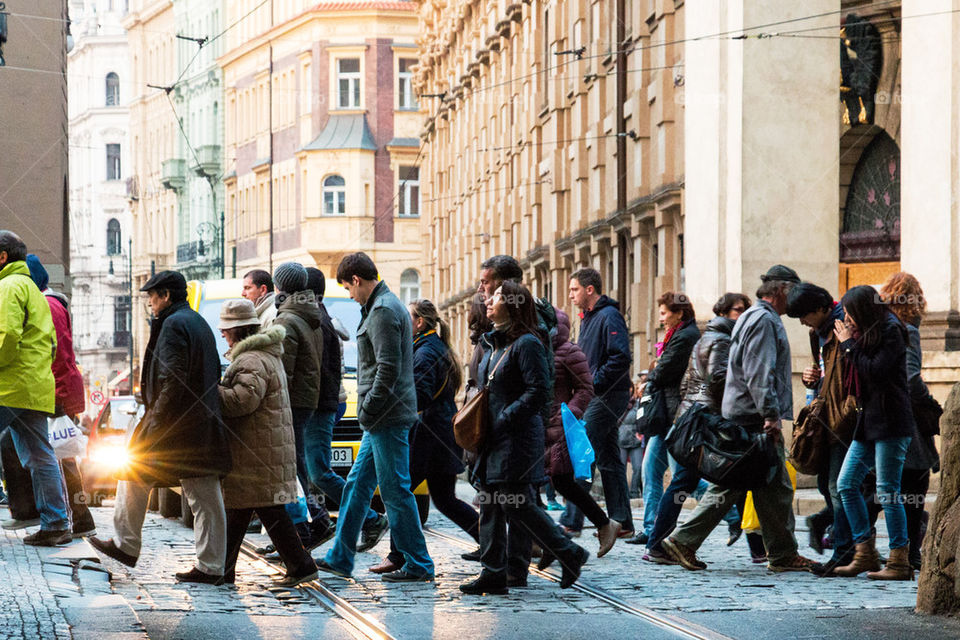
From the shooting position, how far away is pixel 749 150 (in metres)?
22.3

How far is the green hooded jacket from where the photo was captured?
465 inches

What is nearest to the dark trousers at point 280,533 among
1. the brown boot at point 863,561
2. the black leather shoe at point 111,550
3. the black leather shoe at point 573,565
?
the black leather shoe at point 111,550

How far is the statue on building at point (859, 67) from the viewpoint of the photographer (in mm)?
23438

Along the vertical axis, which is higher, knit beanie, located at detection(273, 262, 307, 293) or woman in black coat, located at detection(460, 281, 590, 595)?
knit beanie, located at detection(273, 262, 307, 293)

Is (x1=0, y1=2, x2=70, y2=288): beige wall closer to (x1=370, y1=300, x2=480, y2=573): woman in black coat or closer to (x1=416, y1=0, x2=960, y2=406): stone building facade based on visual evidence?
(x1=416, y1=0, x2=960, y2=406): stone building facade

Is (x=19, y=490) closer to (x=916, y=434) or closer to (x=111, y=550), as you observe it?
(x=111, y=550)

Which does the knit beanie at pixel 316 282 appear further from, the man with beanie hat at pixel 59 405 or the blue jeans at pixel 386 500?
the blue jeans at pixel 386 500

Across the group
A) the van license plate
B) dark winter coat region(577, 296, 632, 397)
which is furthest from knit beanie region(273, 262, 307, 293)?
the van license plate

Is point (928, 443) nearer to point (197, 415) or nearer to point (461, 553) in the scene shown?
point (461, 553)

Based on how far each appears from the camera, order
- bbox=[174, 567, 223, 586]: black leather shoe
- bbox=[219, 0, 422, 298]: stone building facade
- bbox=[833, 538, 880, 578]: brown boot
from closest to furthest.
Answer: bbox=[174, 567, 223, 586]: black leather shoe
bbox=[833, 538, 880, 578]: brown boot
bbox=[219, 0, 422, 298]: stone building facade

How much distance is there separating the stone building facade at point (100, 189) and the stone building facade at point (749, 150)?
62621mm

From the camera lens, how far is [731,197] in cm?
2273

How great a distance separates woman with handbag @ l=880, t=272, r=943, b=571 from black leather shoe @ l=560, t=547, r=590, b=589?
2.22 m

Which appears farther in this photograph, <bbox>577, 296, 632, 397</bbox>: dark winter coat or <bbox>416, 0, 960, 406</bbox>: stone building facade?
<bbox>416, 0, 960, 406</bbox>: stone building facade
